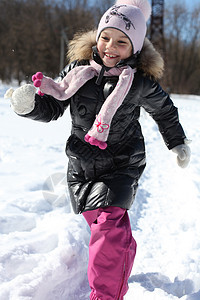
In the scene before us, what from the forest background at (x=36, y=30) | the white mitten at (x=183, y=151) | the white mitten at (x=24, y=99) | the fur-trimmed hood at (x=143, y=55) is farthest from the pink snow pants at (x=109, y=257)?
the forest background at (x=36, y=30)

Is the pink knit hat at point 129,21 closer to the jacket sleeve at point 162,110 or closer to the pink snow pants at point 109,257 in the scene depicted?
the jacket sleeve at point 162,110

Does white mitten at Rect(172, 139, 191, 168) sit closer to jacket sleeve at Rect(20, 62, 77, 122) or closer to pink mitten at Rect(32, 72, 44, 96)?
jacket sleeve at Rect(20, 62, 77, 122)

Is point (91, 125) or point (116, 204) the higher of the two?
point (91, 125)

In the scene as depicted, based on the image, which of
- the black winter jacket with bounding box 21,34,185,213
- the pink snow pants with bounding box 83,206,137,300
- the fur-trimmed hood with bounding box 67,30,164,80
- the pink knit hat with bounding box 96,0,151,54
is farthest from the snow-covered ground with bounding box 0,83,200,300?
the pink knit hat with bounding box 96,0,151,54

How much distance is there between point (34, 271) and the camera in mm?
1830

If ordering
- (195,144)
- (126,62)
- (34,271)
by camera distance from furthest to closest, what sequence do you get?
1. (195,144)
2. (34,271)
3. (126,62)

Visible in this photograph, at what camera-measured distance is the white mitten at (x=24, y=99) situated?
156 centimetres

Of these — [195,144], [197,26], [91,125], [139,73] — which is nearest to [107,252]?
[91,125]

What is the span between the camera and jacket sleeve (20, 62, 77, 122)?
1.67 m

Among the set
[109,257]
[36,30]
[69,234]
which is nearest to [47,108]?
[109,257]

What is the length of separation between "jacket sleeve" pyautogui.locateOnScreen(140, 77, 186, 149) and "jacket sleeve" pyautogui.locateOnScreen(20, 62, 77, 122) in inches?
18.0

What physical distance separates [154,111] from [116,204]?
618 millimetres

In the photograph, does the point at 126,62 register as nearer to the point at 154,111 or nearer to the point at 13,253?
the point at 154,111

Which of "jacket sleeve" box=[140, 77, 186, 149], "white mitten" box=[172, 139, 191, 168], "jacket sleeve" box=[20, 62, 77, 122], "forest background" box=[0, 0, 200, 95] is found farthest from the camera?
"forest background" box=[0, 0, 200, 95]
